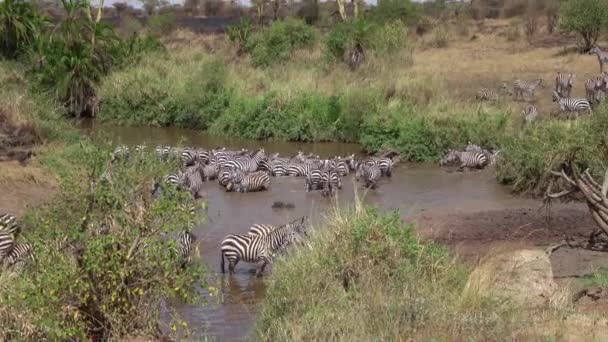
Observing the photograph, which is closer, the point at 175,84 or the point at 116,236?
the point at 116,236

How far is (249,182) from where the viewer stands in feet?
60.2

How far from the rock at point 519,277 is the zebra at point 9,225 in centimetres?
664

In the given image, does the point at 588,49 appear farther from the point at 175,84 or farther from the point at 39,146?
the point at 39,146

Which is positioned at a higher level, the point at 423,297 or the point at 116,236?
the point at 116,236

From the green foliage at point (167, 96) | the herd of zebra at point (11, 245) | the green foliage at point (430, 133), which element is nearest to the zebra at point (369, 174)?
the green foliage at point (430, 133)

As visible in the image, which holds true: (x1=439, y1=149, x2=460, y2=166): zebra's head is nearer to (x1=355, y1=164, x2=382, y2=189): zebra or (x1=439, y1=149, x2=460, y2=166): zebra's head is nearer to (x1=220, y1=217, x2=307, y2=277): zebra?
(x1=355, y1=164, x2=382, y2=189): zebra

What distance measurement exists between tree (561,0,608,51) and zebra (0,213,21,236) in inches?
909

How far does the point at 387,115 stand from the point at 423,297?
14.5 m

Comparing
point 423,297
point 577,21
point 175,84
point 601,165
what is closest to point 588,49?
point 577,21

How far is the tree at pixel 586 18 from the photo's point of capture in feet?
102

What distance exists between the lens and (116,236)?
8.01 metres

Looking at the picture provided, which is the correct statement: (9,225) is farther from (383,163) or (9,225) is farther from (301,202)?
(383,163)

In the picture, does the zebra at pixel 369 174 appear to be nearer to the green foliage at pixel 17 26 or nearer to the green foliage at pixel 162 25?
the green foliage at pixel 17 26

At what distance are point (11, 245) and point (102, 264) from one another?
4.83 metres
